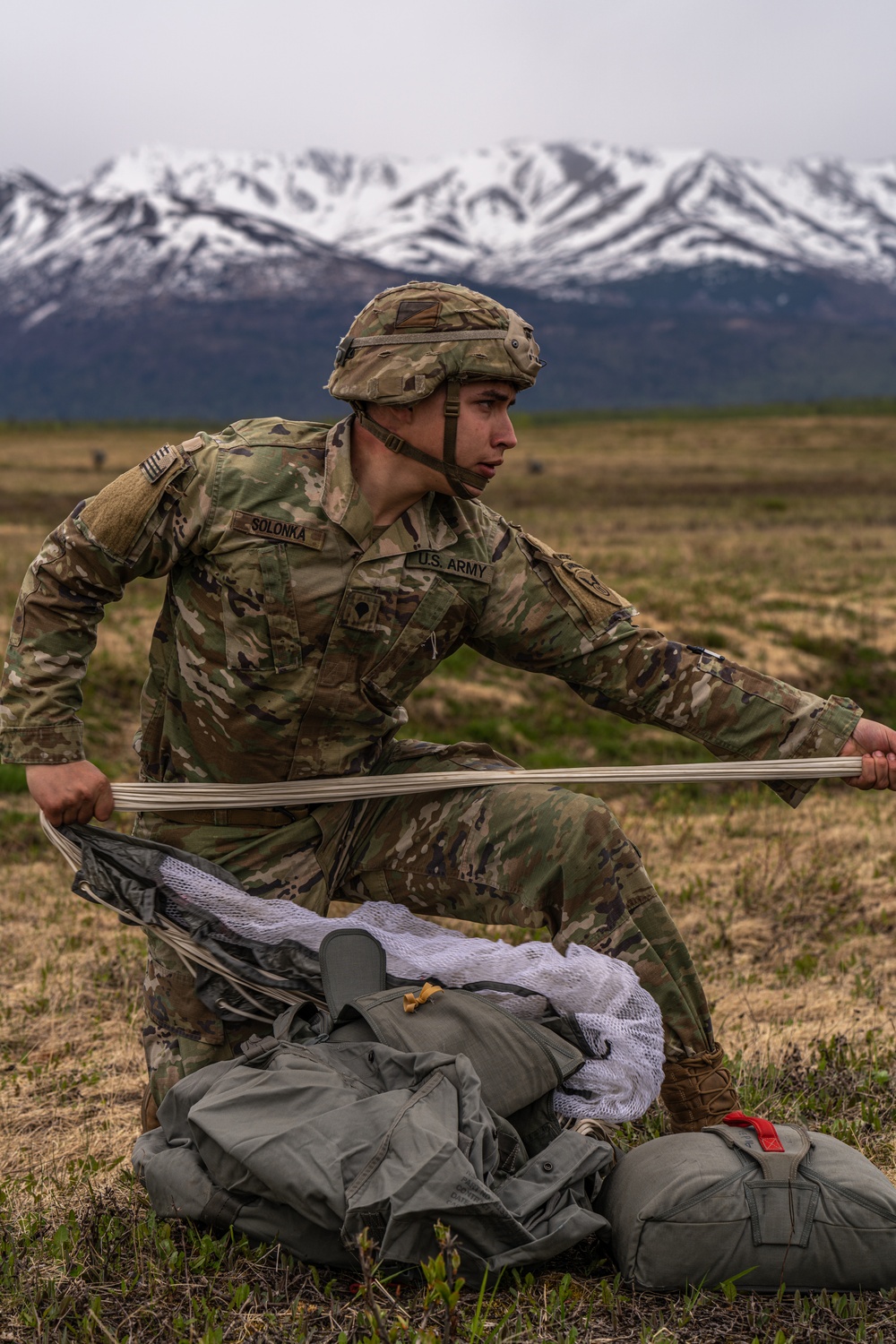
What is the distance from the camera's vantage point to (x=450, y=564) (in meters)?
3.98

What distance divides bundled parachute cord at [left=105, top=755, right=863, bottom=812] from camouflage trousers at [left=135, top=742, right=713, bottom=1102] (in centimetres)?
7

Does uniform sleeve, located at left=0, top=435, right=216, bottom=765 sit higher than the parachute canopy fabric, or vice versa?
uniform sleeve, located at left=0, top=435, right=216, bottom=765

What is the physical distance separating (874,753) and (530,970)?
4.19ft

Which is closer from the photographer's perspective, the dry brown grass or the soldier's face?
the soldier's face

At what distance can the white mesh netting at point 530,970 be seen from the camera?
351cm

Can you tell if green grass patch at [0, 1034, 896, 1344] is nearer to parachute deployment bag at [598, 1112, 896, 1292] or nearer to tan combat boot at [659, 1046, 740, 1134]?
parachute deployment bag at [598, 1112, 896, 1292]

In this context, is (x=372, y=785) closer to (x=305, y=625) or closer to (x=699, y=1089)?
(x=305, y=625)

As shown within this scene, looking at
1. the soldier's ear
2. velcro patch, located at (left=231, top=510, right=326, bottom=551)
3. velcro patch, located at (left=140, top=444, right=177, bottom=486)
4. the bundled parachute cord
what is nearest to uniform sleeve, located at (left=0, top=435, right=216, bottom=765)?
velcro patch, located at (left=140, top=444, right=177, bottom=486)

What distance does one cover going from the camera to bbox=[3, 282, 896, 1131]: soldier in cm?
376

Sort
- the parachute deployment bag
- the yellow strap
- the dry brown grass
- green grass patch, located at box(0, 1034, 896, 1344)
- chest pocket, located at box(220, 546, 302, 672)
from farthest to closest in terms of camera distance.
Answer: the dry brown grass < chest pocket, located at box(220, 546, 302, 672) < the yellow strap < the parachute deployment bag < green grass patch, located at box(0, 1034, 896, 1344)

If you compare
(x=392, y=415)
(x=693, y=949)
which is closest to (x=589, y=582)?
(x=392, y=415)

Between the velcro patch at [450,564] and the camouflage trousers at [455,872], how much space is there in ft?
2.03

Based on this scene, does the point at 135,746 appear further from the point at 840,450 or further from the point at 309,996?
the point at 840,450

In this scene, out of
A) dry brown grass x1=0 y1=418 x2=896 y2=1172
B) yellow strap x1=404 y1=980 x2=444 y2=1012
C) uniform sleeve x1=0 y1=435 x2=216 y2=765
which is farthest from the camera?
dry brown grass x1=0 y1=418 x2=896 y2=1172
